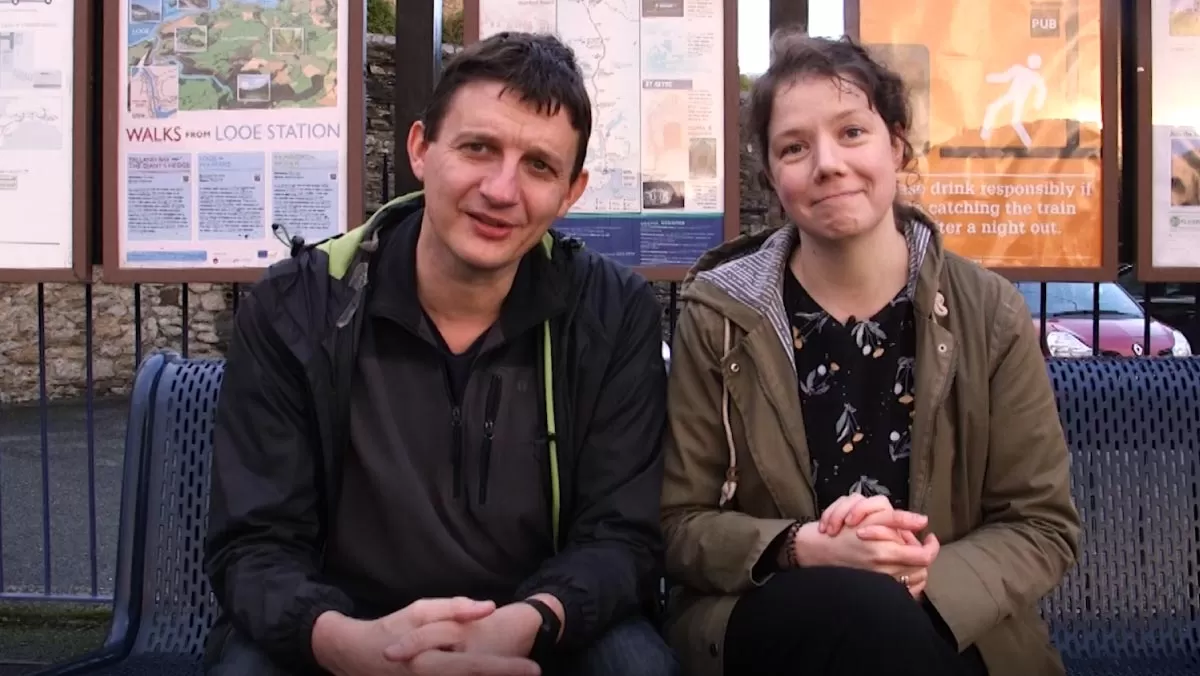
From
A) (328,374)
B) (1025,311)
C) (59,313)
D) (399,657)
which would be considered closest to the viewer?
(399,657)

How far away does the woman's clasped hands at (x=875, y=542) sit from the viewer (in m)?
1.94

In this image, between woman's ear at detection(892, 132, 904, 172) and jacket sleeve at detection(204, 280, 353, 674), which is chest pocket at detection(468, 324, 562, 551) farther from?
woman's ear at detection(892, 132, 904, 172)

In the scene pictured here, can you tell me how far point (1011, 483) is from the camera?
7.16ft

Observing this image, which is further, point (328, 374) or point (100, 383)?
point (100, 383)

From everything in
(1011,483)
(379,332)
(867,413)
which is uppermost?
(379,332)

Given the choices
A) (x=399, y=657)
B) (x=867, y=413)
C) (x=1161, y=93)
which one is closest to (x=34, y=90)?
(x=399, y=657)

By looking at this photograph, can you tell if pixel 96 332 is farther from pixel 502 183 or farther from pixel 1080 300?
pixel 502 183

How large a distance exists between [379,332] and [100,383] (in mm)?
10353

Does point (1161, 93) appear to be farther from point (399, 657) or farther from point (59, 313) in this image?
point (59, 313)

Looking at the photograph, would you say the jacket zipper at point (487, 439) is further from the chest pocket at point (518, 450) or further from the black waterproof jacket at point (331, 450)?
the black waterproof jacket at point (331, 450)

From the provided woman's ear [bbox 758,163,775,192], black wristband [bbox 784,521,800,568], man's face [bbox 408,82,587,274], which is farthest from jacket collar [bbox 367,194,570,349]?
black wristband [bbox 784,521,800,568]

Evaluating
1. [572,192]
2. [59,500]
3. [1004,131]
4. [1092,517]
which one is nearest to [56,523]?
[59,500]

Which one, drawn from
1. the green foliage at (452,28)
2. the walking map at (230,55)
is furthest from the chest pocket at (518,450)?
the green foliage at (452,28)

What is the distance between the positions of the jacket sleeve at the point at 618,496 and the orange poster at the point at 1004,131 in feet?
4.24
